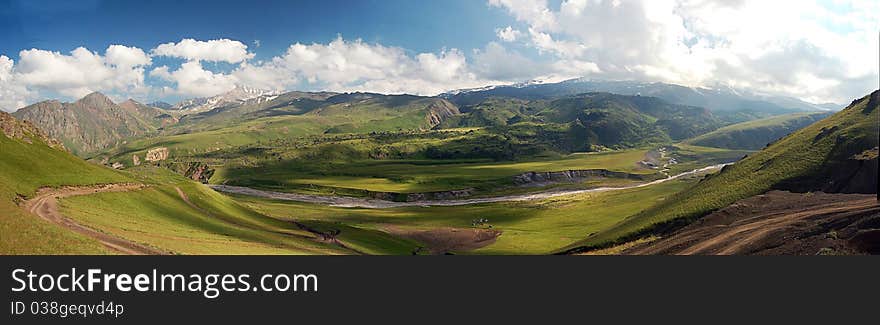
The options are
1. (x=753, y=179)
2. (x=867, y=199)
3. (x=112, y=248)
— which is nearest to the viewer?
(x=112, y=248)

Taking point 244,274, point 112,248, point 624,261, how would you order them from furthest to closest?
1. point 112,248
2. point 624,261
3. point 244,274

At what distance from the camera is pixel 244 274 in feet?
82.0

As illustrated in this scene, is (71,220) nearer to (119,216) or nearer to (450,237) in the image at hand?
(119,216)

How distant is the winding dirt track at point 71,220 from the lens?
40.4 m

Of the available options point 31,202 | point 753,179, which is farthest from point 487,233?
point 31,202

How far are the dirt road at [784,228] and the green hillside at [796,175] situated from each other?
15.9ft

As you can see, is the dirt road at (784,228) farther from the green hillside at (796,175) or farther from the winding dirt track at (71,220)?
the winding dirt track at (71,220)

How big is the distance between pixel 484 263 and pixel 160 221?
175 ft

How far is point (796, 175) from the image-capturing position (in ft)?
235

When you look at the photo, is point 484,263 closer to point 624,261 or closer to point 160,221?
point 624,261

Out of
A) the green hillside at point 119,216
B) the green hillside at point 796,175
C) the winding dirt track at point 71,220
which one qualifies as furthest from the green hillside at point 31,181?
the green hillside at point 796,175

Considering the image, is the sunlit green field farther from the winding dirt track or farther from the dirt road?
the dirt road

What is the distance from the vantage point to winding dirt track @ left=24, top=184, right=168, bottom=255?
132ft

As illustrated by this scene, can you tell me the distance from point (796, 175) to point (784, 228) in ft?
118
